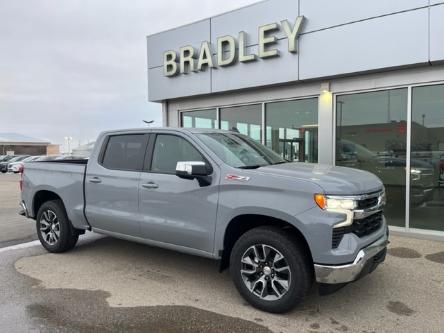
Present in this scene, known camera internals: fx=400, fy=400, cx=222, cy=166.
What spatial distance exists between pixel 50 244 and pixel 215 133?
3.20 meters

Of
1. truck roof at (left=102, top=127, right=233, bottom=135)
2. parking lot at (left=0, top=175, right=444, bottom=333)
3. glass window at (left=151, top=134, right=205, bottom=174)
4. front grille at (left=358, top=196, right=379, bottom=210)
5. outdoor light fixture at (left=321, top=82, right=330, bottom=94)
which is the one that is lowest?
A: parking lot at (left=0, top=175, right=444, bottom=333)

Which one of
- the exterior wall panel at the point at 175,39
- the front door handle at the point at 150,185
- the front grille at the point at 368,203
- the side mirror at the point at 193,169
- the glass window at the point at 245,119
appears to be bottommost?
the front grille at the point at 368,203

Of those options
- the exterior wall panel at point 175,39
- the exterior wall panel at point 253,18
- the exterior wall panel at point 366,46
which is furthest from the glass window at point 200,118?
the exterior wall panel at point 366,46

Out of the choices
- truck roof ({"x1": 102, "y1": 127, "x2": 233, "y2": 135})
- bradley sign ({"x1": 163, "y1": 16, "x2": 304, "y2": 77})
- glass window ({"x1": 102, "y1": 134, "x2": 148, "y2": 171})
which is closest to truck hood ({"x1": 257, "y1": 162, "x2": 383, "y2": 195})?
truck roof ({"x1": 102, "y1": 127, "x2": 233, "y2": 135})

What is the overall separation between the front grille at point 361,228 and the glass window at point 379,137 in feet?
12.3

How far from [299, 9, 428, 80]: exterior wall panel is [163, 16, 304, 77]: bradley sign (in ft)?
1.12

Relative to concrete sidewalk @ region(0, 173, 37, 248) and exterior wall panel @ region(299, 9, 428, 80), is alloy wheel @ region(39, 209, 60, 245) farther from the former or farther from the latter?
exterior wall panel @ region(299, 9, 428, 80)

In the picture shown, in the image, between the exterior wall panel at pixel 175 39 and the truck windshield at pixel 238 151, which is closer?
the truck windshield at pixel 238 151

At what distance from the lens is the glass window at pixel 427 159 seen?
7.25 meters

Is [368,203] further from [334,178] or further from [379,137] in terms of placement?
[379,137]

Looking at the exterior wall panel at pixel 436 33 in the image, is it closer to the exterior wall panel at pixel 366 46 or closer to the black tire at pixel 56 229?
the exterior wall panel at pixel 366 46

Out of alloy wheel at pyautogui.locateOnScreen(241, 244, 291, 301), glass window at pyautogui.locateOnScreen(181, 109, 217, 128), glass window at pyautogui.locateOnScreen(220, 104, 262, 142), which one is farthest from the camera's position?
glass window at pyautogui.locateOnScreen(181, 109, 217, 128)

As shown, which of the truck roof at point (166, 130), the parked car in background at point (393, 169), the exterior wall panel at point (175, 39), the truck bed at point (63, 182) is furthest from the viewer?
the exterior wall panel at point (175, 39)

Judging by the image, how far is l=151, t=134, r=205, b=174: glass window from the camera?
4773 mm
